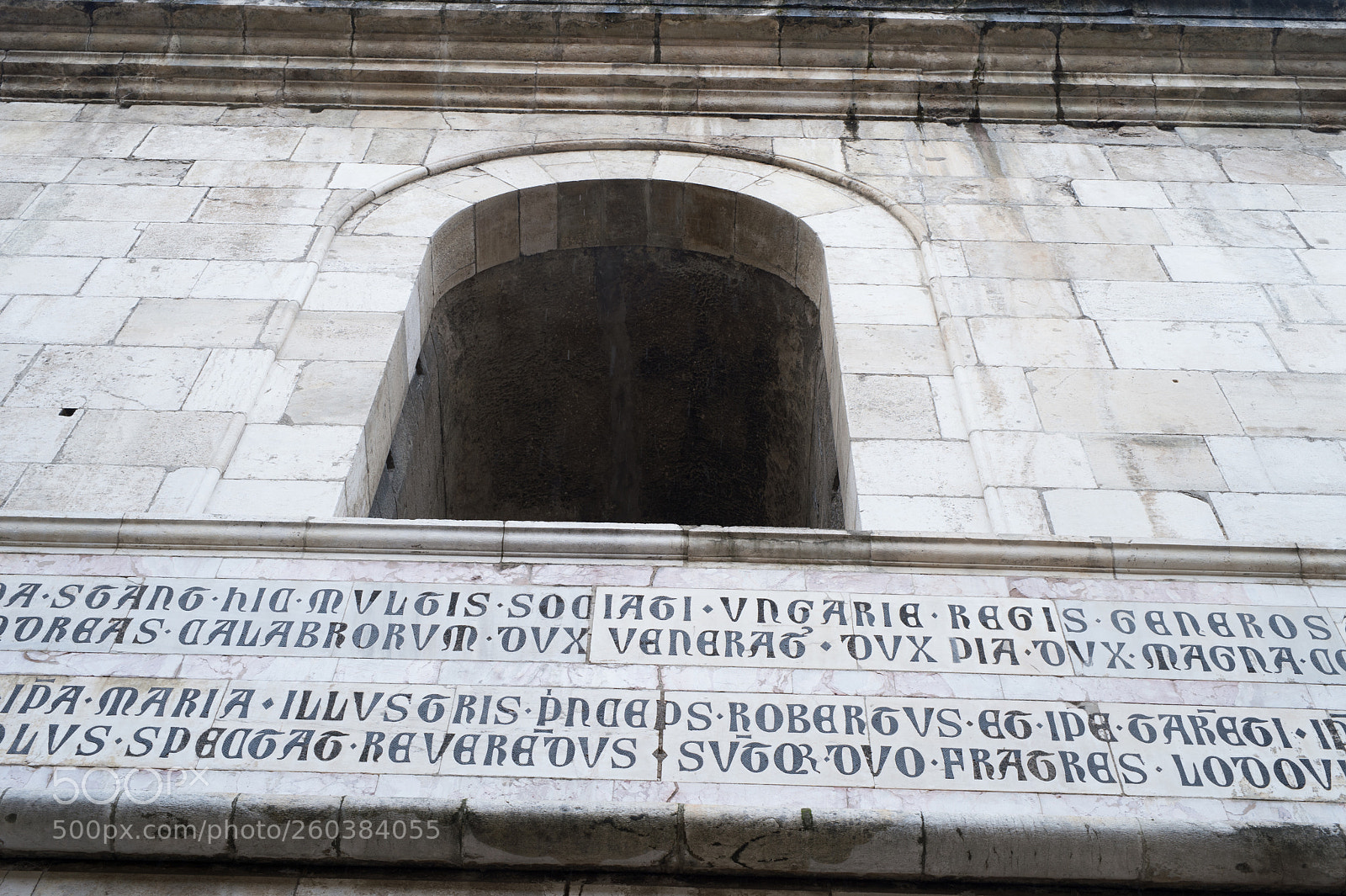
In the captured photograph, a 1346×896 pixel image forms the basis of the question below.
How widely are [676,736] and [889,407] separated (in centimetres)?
230

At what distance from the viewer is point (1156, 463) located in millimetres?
5500

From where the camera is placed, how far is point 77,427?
5543 mm

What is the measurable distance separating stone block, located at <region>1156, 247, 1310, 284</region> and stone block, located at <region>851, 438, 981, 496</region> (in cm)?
211

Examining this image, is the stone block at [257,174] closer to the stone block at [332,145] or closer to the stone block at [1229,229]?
the stone block at [332,145]

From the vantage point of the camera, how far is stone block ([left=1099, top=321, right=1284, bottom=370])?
20.0 feet

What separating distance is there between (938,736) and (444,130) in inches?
215

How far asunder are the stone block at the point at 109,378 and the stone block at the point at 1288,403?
16.4ft

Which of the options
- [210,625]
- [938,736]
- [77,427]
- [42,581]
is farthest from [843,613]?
[77,427]

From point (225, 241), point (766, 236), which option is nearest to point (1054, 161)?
point (766, 236)

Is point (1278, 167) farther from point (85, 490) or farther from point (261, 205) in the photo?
point (85, 490)

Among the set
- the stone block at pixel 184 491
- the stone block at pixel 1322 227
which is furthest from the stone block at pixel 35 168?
the stone block at pixel 1322 227

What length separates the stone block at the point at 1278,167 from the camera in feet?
25.0

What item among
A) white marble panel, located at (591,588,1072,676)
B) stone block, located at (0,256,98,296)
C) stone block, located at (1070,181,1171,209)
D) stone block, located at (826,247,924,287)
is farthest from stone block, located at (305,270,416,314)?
stone block, located at (1070,181,1171,209)

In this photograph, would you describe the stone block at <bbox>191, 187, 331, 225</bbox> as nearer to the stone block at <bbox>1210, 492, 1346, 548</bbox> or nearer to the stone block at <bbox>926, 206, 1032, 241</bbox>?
the stone block at <bbox>926, 206, 1032, 241</bbox>
